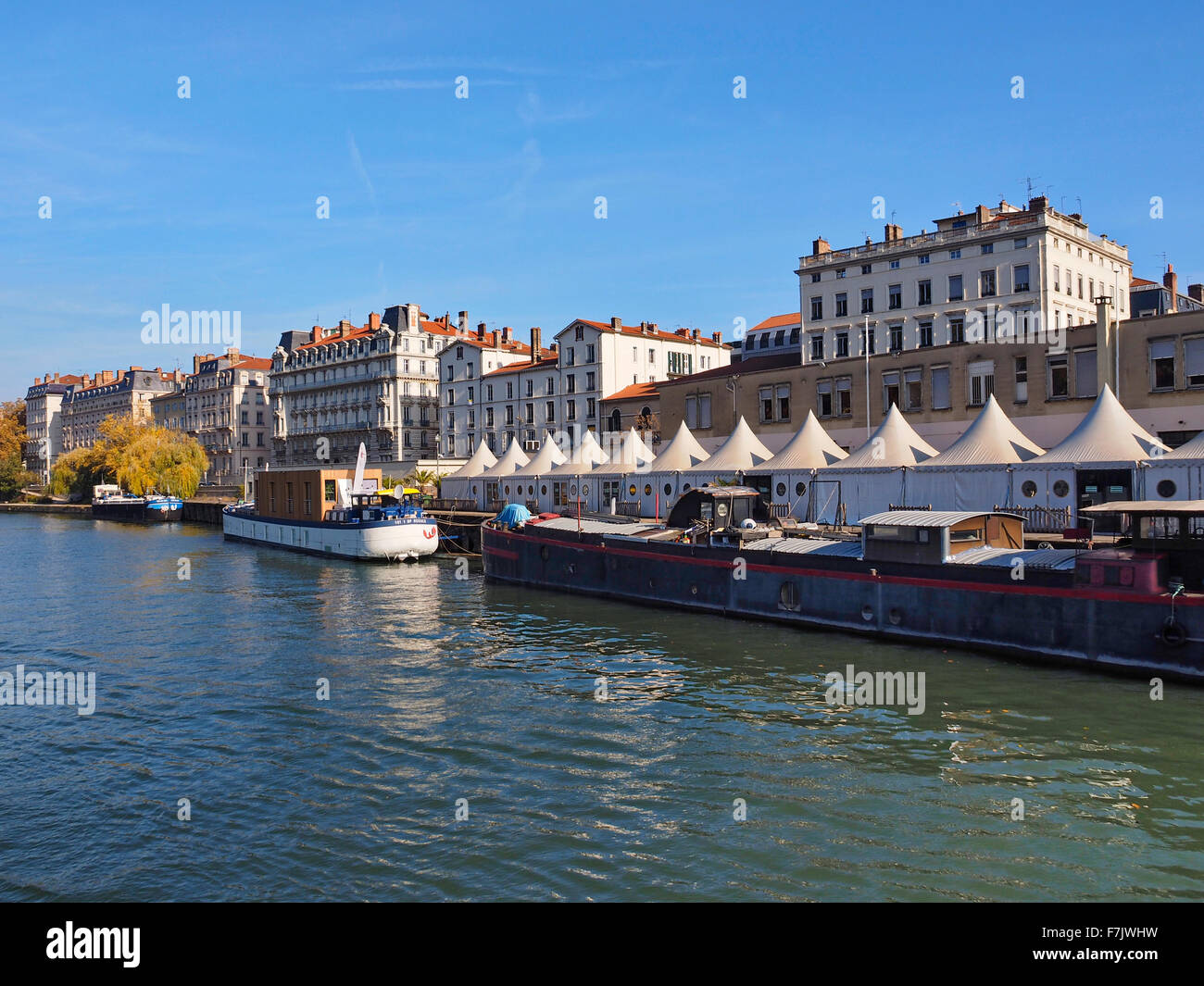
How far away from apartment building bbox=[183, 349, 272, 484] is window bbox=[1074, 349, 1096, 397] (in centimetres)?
12238

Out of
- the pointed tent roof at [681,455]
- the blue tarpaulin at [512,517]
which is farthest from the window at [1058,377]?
the blue tarpaulin at [512,517]

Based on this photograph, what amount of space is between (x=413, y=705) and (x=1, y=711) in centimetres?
1031

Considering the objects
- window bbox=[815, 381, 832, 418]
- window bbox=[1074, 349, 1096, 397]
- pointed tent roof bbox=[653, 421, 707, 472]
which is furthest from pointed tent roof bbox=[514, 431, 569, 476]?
window bbox=[1074, 349, 1096, 397]

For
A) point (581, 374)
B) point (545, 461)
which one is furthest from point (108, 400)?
point (545, 461)

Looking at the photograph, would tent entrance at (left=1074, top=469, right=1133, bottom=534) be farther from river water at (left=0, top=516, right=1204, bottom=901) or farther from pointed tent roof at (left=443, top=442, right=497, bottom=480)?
pointed tent roof at (left=443, top=442, right=497, bottom=480)

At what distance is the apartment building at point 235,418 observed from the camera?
476 ft

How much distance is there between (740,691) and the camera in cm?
2314

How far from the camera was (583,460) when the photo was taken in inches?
2564

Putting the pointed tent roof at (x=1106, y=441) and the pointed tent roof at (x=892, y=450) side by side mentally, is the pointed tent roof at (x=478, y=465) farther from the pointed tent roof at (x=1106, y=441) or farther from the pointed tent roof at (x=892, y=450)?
the pointed tent roof at (x=1106, y=441)

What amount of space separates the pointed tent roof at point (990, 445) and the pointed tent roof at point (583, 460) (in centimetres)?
2672

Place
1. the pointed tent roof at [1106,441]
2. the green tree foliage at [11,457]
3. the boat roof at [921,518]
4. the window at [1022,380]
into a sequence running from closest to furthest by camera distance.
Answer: the boat roof at [921,518], the pointed tent roof at [1106,441], the window at [1022,380], the green tree foliage at [11,457]

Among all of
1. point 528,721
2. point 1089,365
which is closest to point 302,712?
point 528,721

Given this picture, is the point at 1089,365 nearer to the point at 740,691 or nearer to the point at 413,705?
the point at 740,691
